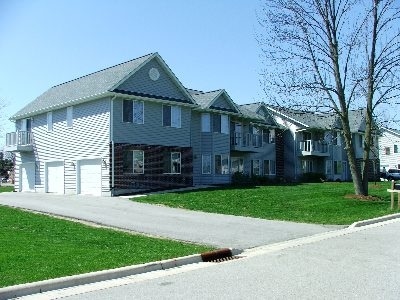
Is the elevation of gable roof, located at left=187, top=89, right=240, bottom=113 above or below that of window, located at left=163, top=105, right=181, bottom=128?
above

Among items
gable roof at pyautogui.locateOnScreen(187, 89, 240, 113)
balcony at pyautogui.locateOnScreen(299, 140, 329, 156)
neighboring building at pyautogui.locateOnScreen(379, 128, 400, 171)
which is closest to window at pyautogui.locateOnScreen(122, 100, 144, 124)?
gable roof at pyautogui.locateOnScreen(187, 89, 240, 113)

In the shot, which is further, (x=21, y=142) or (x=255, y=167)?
(x=255, y=167)

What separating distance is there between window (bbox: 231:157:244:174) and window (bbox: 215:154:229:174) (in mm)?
2205

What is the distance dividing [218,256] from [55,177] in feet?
76.2

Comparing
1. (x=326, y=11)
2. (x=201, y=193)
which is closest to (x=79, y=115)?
(x=201, y=193)

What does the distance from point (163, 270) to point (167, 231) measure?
542 centimetres

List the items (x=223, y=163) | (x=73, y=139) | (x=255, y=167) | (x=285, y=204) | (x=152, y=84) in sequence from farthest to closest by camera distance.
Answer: (x=255, y=167)
(x=223, y=163)
(x=73, y=139)
(x=152, y=84)
(x=285, y=204)

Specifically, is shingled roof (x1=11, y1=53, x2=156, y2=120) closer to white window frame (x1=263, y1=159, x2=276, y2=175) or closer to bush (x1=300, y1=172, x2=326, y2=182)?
white window frame (x1=263, y1=159, x2=276, y2=175)

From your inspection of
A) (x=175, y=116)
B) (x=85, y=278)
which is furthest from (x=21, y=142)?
(x=85, y=278)

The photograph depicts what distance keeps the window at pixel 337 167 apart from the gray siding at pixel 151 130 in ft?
81.9

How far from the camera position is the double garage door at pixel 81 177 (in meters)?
28.4

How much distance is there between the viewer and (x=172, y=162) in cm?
3138

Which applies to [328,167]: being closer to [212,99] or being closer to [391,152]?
[212,99]

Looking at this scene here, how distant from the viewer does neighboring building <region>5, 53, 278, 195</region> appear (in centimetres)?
2816
